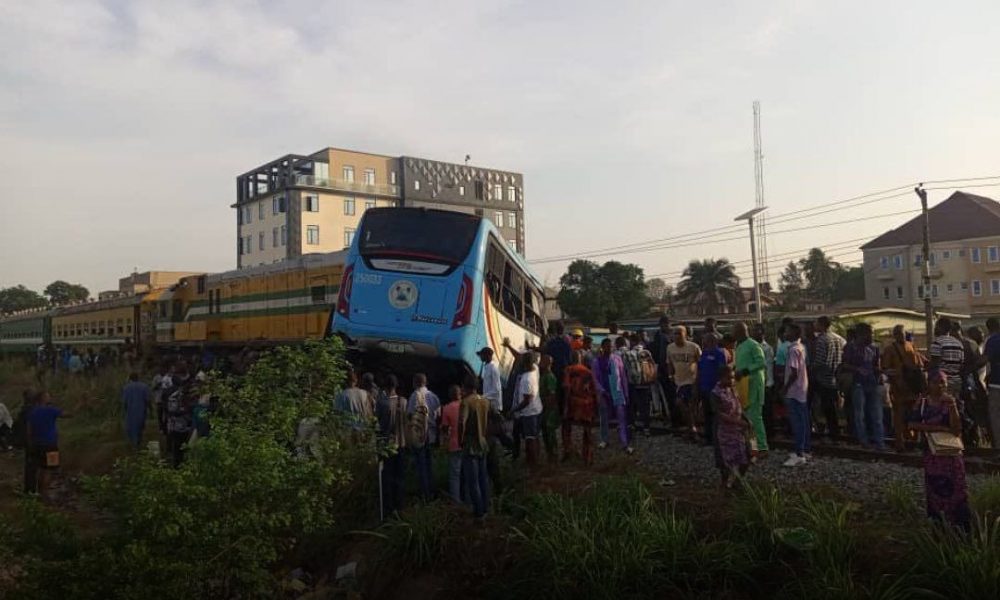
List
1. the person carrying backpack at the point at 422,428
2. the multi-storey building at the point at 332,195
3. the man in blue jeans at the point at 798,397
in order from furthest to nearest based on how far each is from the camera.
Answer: the multi-storey building at the point at 332,195 → the man in blue jeans at the point at 798,397 → the person carrying backpack at the point at 422,428

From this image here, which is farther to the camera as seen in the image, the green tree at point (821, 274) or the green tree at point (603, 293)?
the green tree at point (821, 274)

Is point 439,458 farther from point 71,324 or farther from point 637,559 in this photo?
point 71,324

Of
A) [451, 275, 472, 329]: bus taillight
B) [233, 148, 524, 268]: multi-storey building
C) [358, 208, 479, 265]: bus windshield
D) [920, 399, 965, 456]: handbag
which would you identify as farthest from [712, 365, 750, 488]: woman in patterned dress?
[233, 148, 524, 268]: multi-storey building

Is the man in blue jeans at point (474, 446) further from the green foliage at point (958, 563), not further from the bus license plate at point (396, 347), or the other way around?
the green foliage at point (958, 563)

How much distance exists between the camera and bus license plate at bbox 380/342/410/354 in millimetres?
11531

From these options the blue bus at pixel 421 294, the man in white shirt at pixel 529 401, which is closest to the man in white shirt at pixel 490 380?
the man in white shirt at pixel 529 401

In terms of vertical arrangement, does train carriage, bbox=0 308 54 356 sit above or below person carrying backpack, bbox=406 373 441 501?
above

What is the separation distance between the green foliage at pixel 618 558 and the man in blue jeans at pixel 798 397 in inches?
108

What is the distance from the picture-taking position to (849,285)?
70062 millimetres

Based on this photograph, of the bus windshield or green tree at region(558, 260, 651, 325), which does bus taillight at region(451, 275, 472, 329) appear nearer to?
the bus windshield

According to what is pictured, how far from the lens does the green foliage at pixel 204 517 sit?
575 cm

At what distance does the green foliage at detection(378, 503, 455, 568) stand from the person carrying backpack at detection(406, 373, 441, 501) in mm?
794

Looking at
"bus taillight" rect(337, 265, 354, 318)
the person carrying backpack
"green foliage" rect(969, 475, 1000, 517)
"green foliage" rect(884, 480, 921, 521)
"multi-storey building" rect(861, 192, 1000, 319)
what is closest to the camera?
"green foliage" rect(969, 475, 1000, 517)

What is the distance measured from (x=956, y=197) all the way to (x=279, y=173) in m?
53.4
